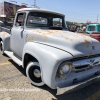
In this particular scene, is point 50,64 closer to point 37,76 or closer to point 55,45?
point 55,45

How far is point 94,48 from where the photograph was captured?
11.1 feet

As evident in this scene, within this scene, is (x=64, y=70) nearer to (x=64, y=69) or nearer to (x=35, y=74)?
(x=64, y=69)

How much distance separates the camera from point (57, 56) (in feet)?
9.00

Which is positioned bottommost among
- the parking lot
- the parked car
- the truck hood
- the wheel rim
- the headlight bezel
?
the parking lot

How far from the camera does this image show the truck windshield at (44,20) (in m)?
4.22

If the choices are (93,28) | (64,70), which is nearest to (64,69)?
(64,70)

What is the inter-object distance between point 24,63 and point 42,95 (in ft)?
3.48

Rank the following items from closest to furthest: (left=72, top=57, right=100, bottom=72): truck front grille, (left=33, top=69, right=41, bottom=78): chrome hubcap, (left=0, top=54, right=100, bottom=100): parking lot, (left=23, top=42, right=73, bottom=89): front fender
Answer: (left=23, top=42, right=73, bottom=89): front fender
(left=72, top=57, right=100, bottom=72): truck front grille
(left=0, top=54, right=100, bottom=100): parking lot
(left=33, top=69, right=41, bottom=78): chrome hubcap

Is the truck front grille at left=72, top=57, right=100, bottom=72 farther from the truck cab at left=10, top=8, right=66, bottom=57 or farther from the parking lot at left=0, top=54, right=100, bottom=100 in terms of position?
the truck cab at left=10, top=8, right=66, bottom=57

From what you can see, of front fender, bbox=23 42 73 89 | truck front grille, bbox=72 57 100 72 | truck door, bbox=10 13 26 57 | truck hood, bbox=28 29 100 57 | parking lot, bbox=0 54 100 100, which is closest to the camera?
front fender, bbox=23 42 73 89

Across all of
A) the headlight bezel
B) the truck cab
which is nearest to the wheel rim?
the headlight bezel

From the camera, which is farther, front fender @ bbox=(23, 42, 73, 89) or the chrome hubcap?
the chrome hubcap

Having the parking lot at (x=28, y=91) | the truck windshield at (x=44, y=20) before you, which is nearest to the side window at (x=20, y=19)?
the truck windshield at (x=44, y=20)

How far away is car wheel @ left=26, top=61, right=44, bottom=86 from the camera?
3.44 meters
